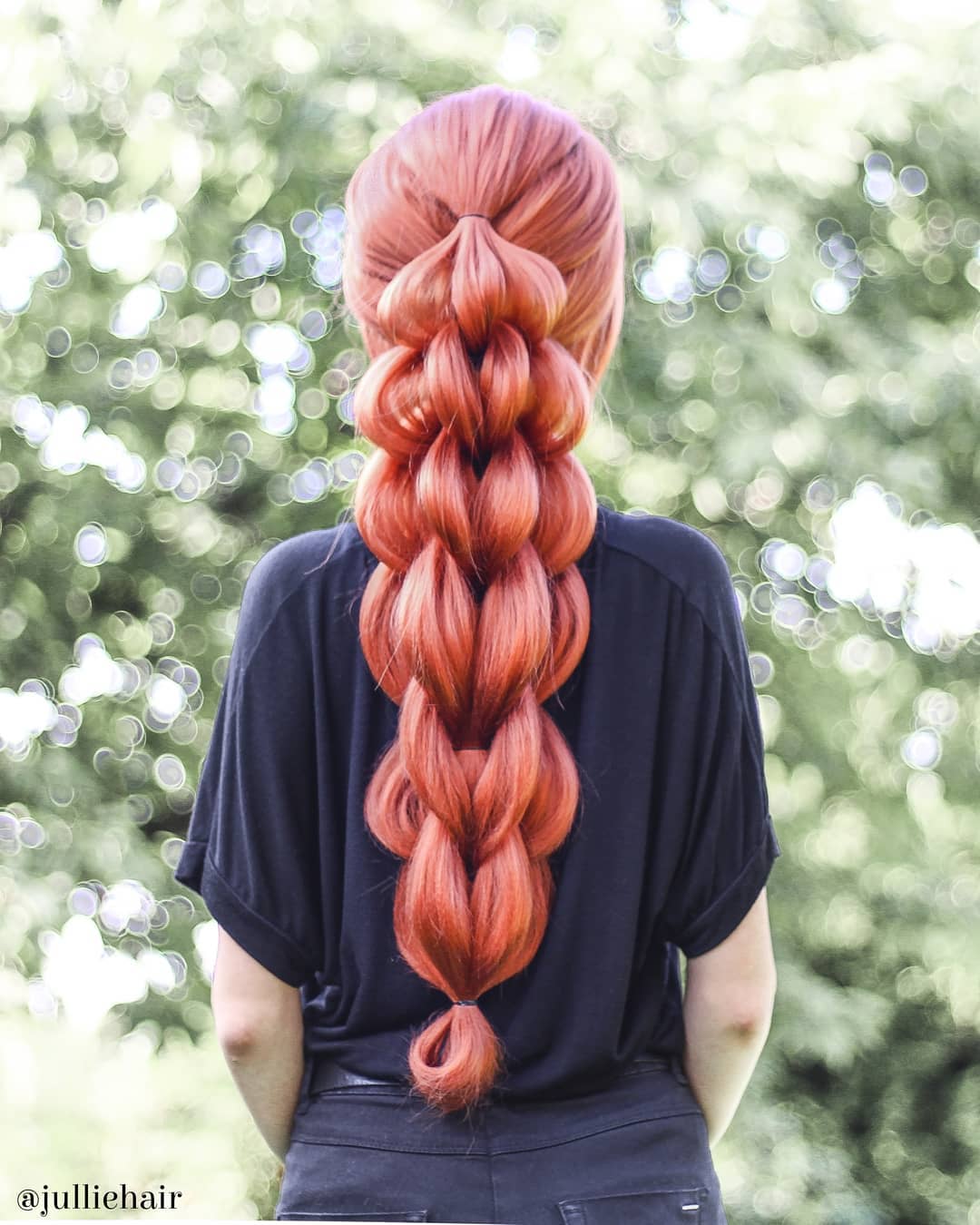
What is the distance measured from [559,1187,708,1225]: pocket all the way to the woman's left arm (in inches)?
15.2

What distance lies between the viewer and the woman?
1.29 meters

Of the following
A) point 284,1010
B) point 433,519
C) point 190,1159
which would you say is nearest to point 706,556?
point 433,519

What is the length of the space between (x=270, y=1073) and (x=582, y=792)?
19.1 inches

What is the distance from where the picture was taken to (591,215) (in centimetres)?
140

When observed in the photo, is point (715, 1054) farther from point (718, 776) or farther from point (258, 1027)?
point (258, 1027)

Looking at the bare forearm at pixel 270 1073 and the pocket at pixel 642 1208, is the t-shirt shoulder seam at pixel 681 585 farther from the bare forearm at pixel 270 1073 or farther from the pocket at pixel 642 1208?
the bare forearm at pixel 270 1073

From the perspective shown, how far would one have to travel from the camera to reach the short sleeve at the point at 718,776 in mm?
1389

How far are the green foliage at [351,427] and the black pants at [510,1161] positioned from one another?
231 cm

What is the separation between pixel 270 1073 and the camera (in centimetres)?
147

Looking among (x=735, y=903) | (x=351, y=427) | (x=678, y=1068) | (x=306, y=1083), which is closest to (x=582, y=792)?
(x=735, y=903)

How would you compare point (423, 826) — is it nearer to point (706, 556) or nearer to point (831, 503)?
point (706, 556)

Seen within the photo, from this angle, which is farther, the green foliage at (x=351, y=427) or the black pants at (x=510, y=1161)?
the green foliage at (x=351, y=427)

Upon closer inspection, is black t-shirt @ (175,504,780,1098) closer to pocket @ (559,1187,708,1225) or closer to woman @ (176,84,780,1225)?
woman @ (176,84,780,1225)

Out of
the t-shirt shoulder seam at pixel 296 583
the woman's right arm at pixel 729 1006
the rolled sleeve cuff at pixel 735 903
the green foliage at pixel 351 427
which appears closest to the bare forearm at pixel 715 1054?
the woman's right arm at pixel 729 1006
